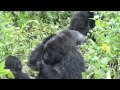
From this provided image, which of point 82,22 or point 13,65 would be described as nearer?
point 13,65

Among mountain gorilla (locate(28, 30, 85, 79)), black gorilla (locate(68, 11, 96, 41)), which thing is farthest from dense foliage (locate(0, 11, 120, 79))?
black gorilla (locate(68, 11, 96, 41))

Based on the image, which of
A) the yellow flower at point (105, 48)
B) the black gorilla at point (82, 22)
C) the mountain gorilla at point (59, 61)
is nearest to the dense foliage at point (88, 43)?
the yellow flower at point (105, 48)

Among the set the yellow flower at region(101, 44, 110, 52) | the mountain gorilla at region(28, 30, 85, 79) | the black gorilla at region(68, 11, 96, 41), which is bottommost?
the mountain gorilla at region(28, 30, 85, 79)

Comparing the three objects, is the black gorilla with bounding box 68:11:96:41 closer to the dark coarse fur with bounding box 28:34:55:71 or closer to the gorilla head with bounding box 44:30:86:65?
the dark coarse fur with bounding box 28:34:55:71

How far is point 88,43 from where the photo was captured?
417 centimetres

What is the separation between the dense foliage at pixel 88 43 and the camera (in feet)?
9.37

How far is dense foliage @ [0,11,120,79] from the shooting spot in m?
2.86

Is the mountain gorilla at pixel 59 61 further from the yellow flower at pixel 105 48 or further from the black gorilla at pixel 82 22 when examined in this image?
the black gorilla at pixel 82 22

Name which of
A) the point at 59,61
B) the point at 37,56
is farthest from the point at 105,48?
the point at 37,56

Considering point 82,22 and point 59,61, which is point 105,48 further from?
point 82,22

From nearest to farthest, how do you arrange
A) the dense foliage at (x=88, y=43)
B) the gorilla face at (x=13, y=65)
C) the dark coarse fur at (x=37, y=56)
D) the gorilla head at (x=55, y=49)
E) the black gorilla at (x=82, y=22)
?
the dense foliage at (x=88, y=43)
the gorilla face at (x=13, y=65)
the gorilla head at (x=55, y=49)
the dark coarse fur at (x=37, y=56)
the black gorilla at (x=82, y=22)

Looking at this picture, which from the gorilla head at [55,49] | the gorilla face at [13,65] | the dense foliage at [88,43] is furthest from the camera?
the gorilla head at [55,49]
